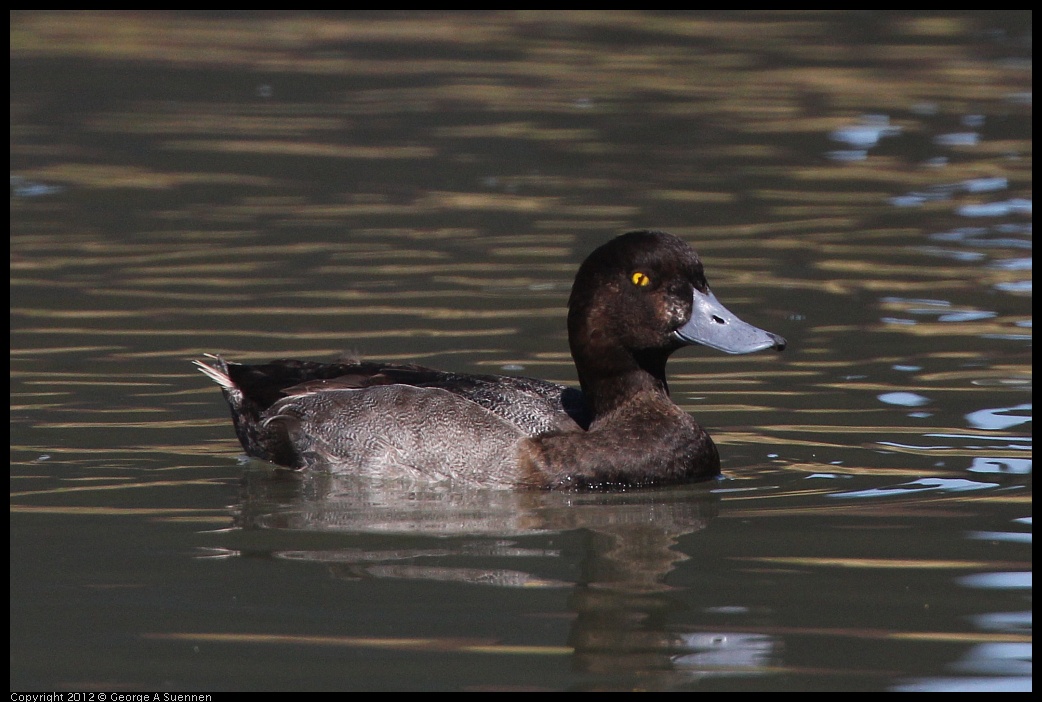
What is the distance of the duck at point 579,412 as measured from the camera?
323 inches

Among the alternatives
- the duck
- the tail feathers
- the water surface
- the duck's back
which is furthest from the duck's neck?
the tail feathers

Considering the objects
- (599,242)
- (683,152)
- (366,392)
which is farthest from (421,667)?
(683,152)

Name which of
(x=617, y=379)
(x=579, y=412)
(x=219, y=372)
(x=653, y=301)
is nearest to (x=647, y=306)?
(x=653, y=301)

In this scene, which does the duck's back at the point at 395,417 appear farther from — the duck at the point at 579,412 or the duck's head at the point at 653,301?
the duck's head at the point at 653,301

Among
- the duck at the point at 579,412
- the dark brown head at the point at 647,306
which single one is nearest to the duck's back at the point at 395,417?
the duck at the point at 579,412

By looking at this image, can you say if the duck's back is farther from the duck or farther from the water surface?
the water surface

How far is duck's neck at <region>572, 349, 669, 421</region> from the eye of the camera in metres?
8.41

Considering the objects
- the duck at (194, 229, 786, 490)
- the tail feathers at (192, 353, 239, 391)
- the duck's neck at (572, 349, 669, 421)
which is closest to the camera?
the duck at (194, 229, 786, 490)

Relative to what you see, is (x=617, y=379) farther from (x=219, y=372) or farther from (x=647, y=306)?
(x=219, y=372)

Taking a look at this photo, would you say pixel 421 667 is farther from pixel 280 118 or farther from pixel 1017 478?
pixel 280 118

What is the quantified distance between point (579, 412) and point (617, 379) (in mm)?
293

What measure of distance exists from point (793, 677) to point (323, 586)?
5.86 feet

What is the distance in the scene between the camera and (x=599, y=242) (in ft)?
45.0

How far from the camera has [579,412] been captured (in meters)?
8.61
